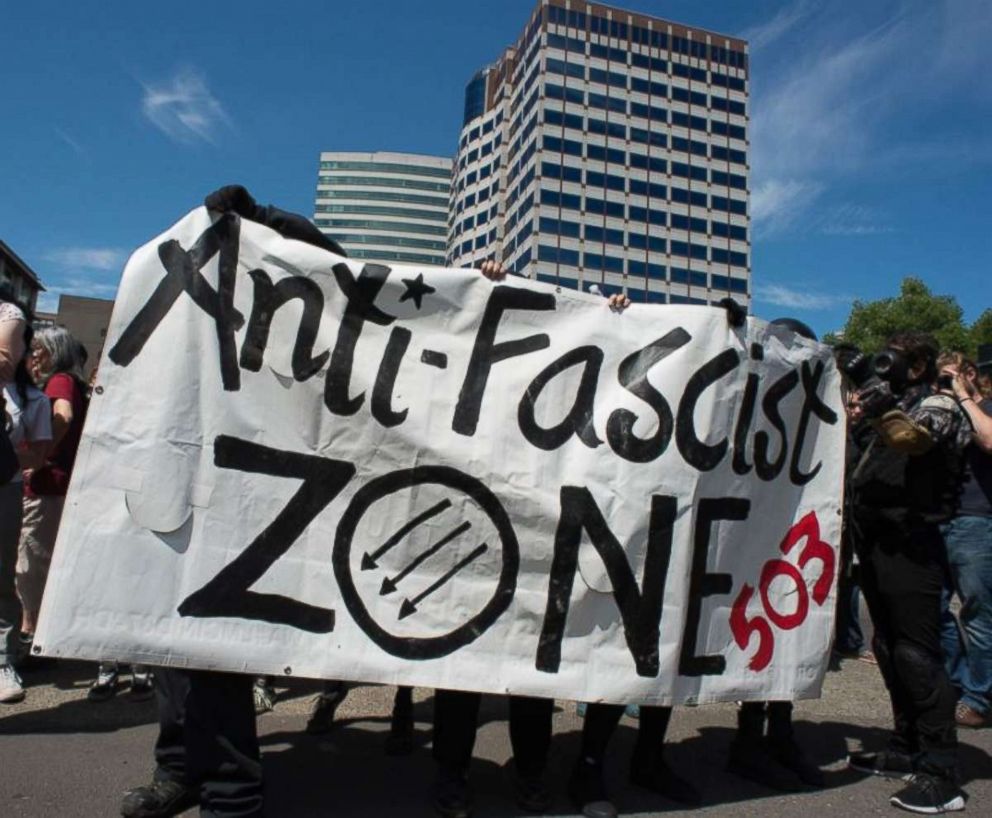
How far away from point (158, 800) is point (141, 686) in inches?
61.7

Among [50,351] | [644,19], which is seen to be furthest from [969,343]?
[644,19]

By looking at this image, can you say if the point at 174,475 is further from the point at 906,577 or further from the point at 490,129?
the point at 490,129

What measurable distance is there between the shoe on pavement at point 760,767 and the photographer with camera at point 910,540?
40cm

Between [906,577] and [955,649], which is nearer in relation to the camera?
[906,577]

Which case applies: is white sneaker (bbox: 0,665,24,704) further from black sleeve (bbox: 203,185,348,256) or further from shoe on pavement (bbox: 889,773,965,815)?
shoe on pavement (bbox: 889,773,965,815)

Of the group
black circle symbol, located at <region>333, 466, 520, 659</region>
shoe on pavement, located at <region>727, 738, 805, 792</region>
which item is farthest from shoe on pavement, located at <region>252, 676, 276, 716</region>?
shoe on pavement, located at <region>727, 738, 805, 792</region>

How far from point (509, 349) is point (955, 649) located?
3355 mm

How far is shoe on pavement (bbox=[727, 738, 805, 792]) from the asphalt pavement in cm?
5

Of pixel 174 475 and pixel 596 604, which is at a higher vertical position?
pixel 174 475

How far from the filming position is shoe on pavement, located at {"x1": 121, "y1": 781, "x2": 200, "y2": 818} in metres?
2.61

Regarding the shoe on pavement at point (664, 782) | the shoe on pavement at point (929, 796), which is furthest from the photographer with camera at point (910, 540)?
the shoe on pavement at point (664, 782)

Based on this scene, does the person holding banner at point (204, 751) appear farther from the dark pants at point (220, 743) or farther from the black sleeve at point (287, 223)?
the black sleeve at point (287, 223)

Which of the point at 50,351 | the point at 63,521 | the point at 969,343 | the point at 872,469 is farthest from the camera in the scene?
the point at 969,343

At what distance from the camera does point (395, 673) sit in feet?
8.87
